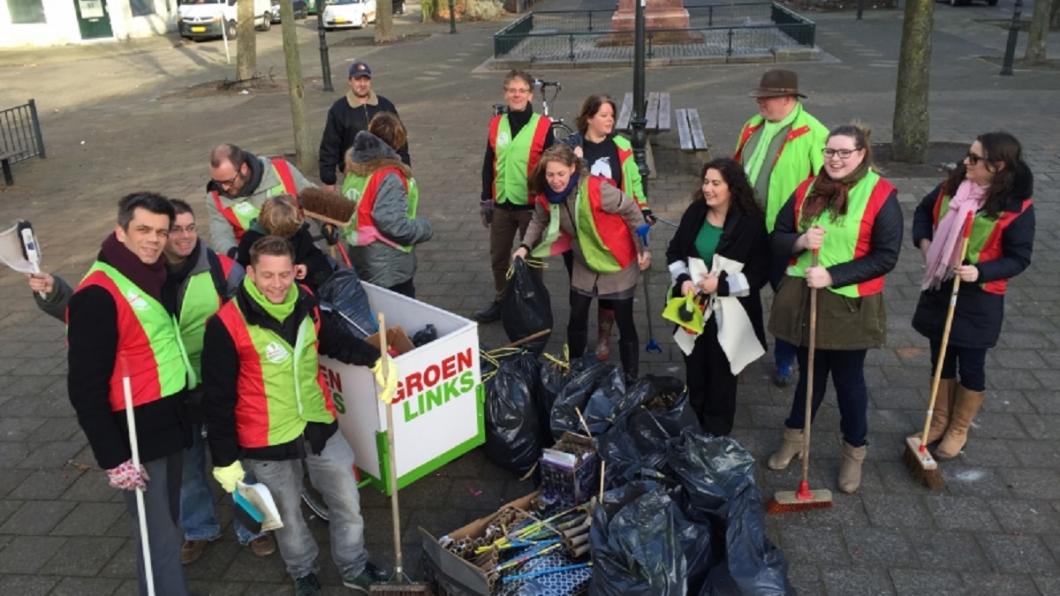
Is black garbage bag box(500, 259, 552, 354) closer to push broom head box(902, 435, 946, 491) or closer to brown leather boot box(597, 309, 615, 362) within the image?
brown leather boot box(597, 309, 615, 362)

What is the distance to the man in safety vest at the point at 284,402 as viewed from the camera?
3.22 meters

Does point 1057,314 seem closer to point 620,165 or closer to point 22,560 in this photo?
point 620,165

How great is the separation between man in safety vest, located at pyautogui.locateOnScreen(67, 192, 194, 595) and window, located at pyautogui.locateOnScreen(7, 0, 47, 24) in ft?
101

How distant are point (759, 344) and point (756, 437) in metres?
0.67

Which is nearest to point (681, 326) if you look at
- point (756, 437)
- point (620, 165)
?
point (756, 437)

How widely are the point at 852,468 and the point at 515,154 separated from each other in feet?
10.1

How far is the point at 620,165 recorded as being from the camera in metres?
5.37

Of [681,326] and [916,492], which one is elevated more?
[681,326]

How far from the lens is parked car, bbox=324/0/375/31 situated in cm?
3189

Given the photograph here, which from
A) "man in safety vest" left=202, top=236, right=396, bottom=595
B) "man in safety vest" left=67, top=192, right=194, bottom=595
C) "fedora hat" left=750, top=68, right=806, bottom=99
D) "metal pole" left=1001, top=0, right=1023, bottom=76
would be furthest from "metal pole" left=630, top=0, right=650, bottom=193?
"metal pole" left=1001, top=0, right=1023, bottom=76

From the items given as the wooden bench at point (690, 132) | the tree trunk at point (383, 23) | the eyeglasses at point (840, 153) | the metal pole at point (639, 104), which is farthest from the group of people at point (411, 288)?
the tree trunk at point (383, 23)

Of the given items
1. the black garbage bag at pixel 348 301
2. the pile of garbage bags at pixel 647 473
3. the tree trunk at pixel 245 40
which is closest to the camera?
the pile of garbage bags at pixel 647 473

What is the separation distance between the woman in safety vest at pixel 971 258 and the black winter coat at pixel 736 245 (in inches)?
33.1

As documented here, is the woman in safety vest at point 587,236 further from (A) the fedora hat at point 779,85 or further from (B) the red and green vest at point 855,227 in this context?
(B) the red and green vest at point 855,227
